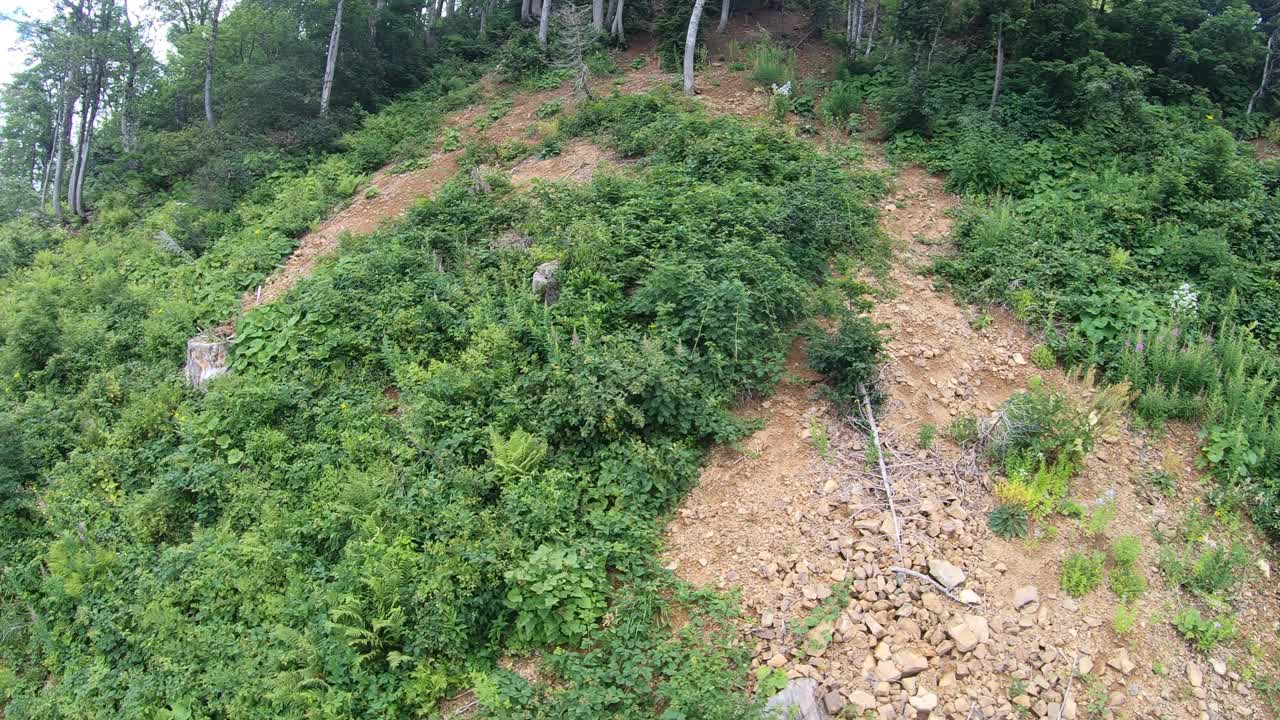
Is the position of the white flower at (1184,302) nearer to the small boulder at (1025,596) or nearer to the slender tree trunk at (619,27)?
the small boulder at (1025,596)

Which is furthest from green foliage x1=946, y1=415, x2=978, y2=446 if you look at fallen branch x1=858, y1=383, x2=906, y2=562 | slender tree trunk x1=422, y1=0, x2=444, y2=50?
slender tree trunk x1=422, y1=0, x2=444, y2=50

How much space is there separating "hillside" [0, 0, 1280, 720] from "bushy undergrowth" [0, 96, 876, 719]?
45 mm

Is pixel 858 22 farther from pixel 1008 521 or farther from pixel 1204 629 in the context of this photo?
pixel 1204 629

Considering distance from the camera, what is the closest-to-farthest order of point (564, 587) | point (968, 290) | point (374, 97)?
point (564, 587) → point (968, 290) → point (374, 97)

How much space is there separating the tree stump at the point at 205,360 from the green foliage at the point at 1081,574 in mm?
10032

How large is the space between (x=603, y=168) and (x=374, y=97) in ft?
34.5

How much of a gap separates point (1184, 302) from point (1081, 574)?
412 cm

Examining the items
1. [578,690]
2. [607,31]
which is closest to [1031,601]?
[578,690]

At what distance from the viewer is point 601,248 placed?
8.50m

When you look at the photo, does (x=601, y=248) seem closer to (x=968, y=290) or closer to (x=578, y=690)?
(x=968, y=290)

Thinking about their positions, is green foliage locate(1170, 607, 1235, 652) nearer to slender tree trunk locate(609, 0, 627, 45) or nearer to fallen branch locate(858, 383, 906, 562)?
fallen branch locate(858, 383, 906, 562)

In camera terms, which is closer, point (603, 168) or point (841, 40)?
point (603, 168)

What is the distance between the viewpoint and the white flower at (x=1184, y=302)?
7.41 m

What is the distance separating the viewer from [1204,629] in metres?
4.89
